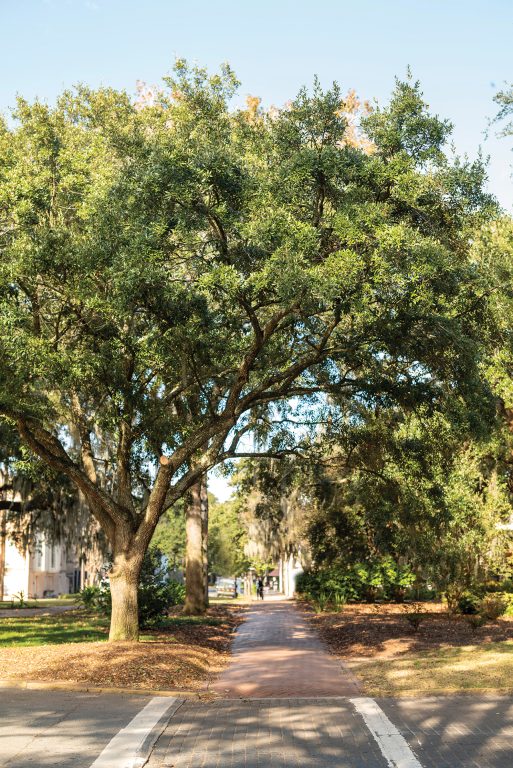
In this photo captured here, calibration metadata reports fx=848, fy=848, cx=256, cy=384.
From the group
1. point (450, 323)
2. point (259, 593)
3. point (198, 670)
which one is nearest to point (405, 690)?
point (198, 670)

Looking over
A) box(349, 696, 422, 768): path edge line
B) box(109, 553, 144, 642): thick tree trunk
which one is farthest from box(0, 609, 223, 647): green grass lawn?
box(349, 696, 422, 768): path edge line

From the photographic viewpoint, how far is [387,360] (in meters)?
16.8

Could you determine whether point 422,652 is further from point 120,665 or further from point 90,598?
point 90,598

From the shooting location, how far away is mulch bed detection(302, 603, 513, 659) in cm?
1752

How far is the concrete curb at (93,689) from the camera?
11648 millimetres

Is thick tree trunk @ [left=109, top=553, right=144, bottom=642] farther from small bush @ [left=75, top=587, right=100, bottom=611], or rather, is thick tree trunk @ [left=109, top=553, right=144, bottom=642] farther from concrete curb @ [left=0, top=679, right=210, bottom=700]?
small bush @ [left=75, top=587, right=100, bottom=611]

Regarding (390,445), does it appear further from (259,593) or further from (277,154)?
(259,593)

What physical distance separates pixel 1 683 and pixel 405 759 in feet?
22.4

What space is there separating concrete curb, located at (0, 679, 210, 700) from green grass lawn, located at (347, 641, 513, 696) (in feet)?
8.05

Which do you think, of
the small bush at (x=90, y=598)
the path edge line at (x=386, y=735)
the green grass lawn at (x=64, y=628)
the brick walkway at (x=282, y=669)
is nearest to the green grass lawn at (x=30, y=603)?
the small bush at (x=90, y=598)

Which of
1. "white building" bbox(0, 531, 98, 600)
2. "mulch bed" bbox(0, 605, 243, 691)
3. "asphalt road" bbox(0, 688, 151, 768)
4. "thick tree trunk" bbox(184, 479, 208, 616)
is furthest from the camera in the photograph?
"white building" bbox(0, 531, 98, 600)

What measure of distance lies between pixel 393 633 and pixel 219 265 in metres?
11.0

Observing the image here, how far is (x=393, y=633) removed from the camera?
20.4 meters

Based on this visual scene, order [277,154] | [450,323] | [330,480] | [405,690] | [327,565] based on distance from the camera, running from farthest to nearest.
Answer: [327,565]
[330,480]
[277,154]
[450,323]
[405,690]
